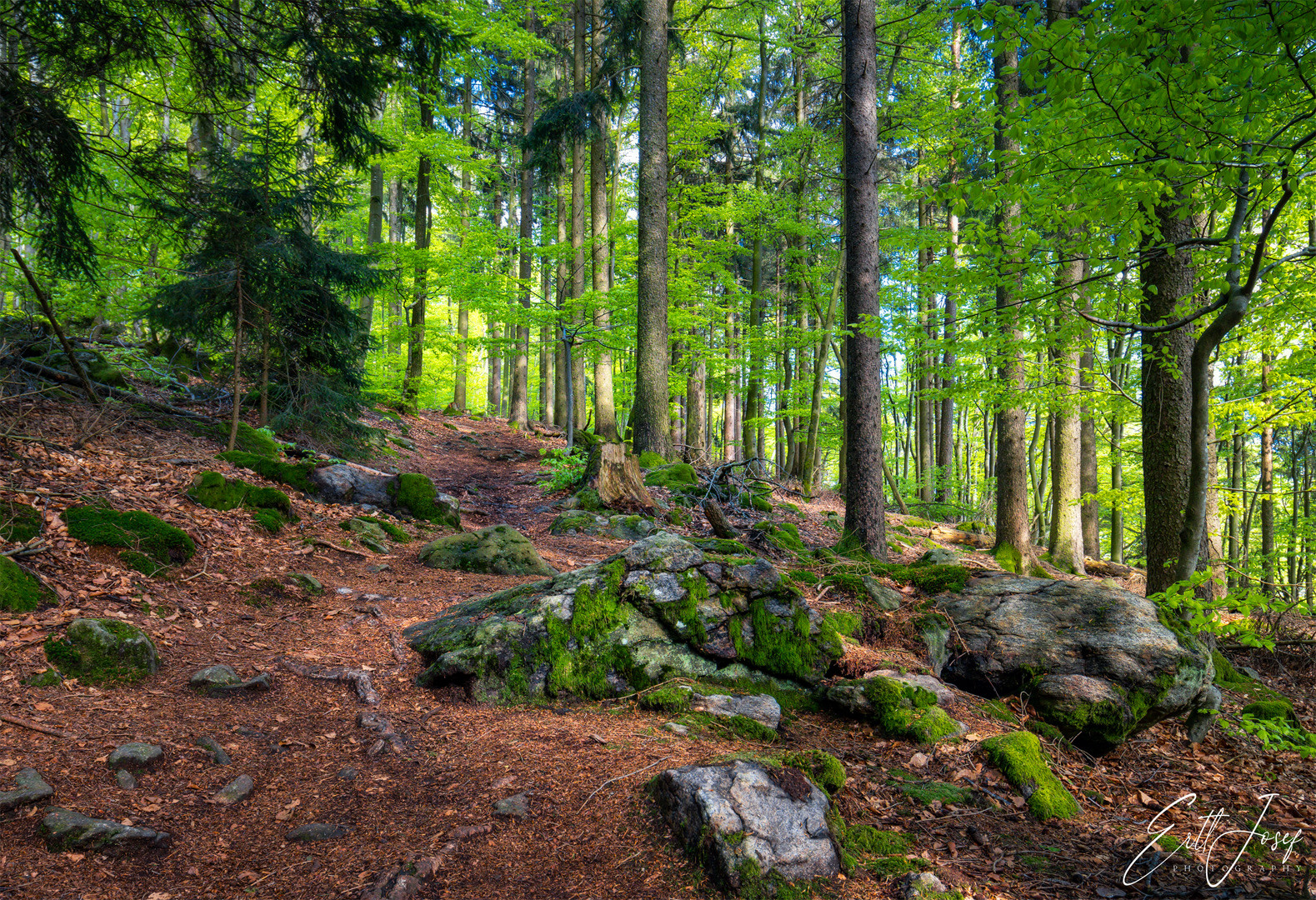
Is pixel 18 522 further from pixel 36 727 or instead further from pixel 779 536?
pixel 779 536

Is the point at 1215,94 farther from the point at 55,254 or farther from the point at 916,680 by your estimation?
the point at 55,254

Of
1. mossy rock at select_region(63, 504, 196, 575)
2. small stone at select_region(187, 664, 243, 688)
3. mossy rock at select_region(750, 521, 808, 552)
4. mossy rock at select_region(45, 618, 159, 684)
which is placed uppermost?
mossy rock at select_region(63, 504, 196, 575)

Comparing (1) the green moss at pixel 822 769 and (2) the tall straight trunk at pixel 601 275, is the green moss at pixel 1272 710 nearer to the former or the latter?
(1) the green moss at pixel 822 769

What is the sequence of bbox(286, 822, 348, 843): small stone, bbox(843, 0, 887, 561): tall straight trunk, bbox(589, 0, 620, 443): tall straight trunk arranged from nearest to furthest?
1. bbox(286, 822, 348, 843): small stone
2. bbox(843, 0, 887, 561): tall straight trunk
3. bbox(589, 0, 620, 443): tall straight trunk

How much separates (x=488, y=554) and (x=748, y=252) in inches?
556

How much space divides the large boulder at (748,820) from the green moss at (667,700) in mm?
1102

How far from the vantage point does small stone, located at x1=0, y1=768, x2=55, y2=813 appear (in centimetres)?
238

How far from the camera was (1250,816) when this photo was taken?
3748 mm

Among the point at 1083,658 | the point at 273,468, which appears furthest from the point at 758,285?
the point at 1083,658

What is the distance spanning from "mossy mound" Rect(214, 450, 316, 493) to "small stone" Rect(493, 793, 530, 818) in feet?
19.5

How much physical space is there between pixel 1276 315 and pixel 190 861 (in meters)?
9.22

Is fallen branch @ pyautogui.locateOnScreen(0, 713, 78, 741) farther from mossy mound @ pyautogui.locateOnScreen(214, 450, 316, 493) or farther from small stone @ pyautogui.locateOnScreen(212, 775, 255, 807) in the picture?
mossy mound @ pyautogui.locateOnScreen(214, 450, 316, 493)

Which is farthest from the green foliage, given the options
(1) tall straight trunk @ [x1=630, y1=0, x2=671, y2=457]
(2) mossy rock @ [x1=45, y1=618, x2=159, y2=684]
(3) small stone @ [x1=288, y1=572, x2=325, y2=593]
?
(2) mossy rock @ [x1=45, y1=618, x2=159, y2=684]

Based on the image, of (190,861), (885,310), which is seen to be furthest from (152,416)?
(885,310)
